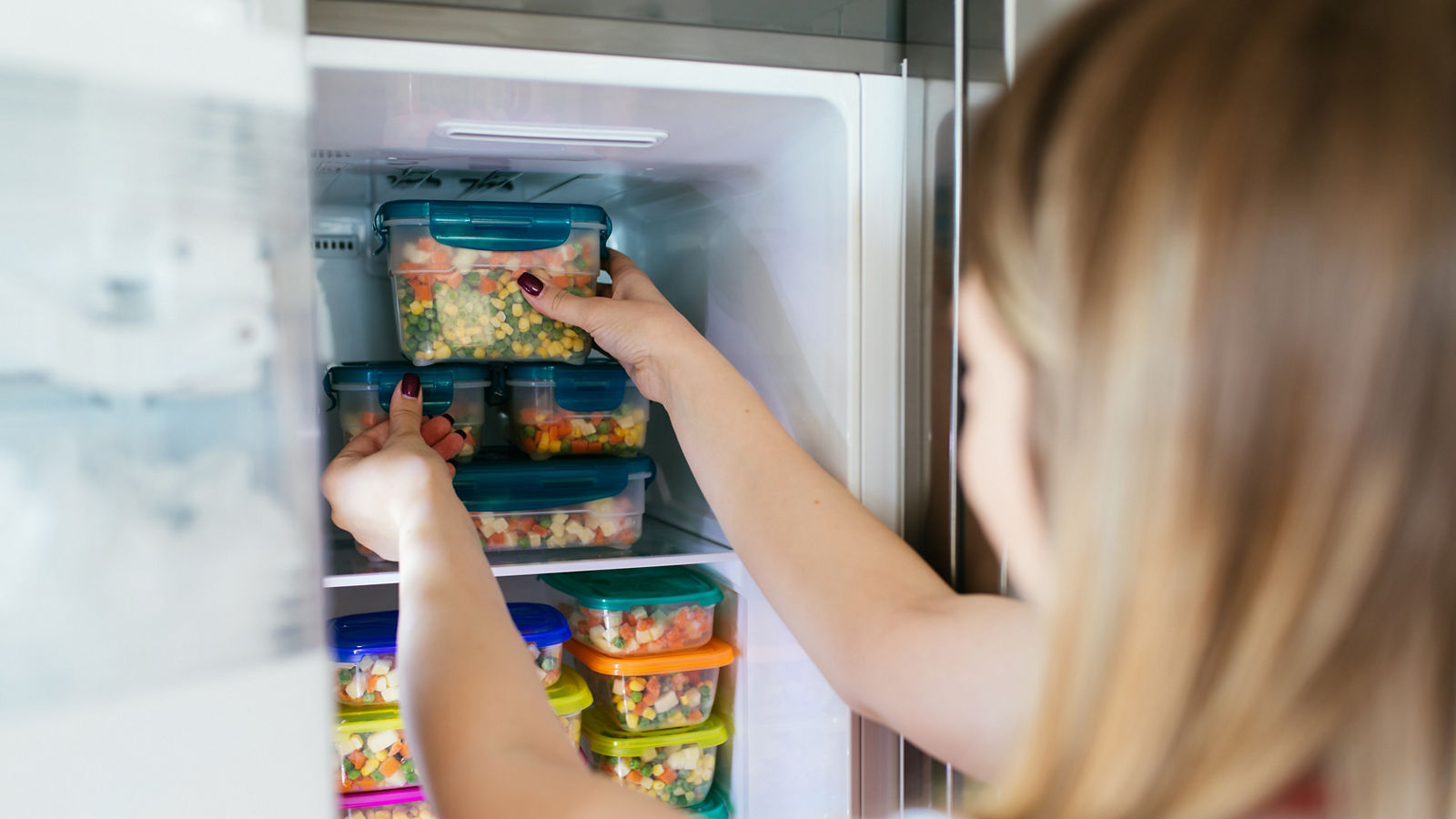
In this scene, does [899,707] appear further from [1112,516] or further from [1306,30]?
[1306,30]

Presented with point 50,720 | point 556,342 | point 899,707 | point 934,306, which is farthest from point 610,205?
point 50,720

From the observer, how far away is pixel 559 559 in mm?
1137

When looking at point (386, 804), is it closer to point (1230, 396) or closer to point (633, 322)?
point (633, 322)

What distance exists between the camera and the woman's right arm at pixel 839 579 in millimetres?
785

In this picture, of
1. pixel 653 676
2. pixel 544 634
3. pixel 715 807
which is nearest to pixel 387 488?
pixel 544 634

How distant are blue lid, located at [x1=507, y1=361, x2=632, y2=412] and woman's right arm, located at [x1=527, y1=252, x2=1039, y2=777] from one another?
0.15 metres

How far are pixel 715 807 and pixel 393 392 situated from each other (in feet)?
2.06

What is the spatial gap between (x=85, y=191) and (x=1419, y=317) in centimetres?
60

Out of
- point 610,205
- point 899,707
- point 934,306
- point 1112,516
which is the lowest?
point 899,707

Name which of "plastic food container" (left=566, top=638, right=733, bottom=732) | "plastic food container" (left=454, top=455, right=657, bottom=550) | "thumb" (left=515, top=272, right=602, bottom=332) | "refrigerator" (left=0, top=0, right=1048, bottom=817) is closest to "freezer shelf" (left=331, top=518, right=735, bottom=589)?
"plastic food container" (left=454, top=455, right=657, bottom=550)

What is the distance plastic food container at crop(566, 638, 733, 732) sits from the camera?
123 centimetres

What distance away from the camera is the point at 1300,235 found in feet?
1.36

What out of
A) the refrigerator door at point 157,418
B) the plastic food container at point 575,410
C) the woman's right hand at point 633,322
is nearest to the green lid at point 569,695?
the plastic food container at point 575,410

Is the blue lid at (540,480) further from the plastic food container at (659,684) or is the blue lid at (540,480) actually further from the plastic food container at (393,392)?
the plastic food container at (659,684)
